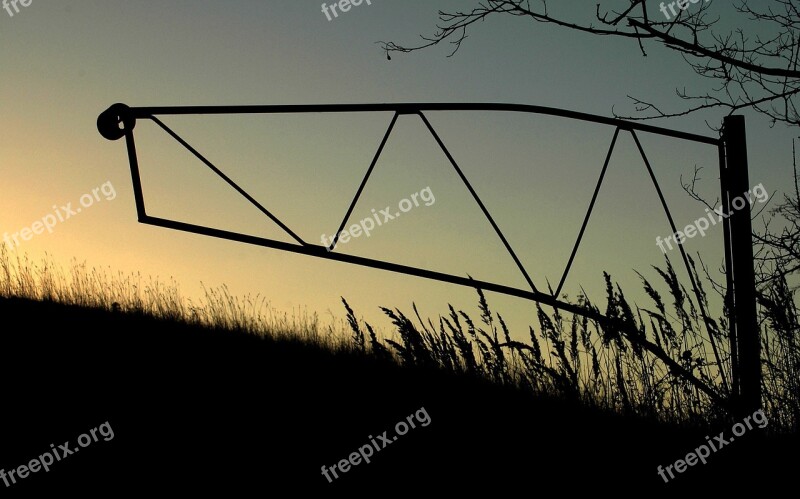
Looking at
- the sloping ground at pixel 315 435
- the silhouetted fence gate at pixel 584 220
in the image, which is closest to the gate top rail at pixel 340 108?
the silhouetted fence gate at pixel 584 220

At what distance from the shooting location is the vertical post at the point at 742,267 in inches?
255

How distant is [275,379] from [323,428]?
1.51 m

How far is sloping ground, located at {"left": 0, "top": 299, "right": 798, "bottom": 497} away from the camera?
5.68 metres

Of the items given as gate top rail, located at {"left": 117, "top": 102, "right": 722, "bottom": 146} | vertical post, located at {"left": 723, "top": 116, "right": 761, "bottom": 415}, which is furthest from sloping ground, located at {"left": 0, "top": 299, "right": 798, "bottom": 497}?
gate top rail, located at {"left": 117, "top": 102, "right": 722, "bottom": 146}

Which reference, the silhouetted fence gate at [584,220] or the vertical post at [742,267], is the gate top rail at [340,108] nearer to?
the silhouetted fence gate at [584,220]

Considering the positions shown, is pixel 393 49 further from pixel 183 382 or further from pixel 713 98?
pixel 183 382

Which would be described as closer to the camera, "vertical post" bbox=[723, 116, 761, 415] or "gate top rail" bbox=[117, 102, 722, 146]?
"gate top rail" bbox=[117, 102, 722, 146]

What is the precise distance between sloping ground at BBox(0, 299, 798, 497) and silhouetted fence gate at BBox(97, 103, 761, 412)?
0.68 m

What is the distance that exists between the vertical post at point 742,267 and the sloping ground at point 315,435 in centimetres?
43

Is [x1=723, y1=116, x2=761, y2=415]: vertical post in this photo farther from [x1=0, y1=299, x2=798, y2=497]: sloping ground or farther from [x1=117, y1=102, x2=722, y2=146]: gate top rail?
[x1=117, y1=102, x2=722, y2=146]: gate top rail

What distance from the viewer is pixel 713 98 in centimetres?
688

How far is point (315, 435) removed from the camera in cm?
642

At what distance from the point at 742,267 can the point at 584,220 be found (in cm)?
138

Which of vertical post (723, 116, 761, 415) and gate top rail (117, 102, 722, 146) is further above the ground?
gate top rail (117, 102, 722, 146)
